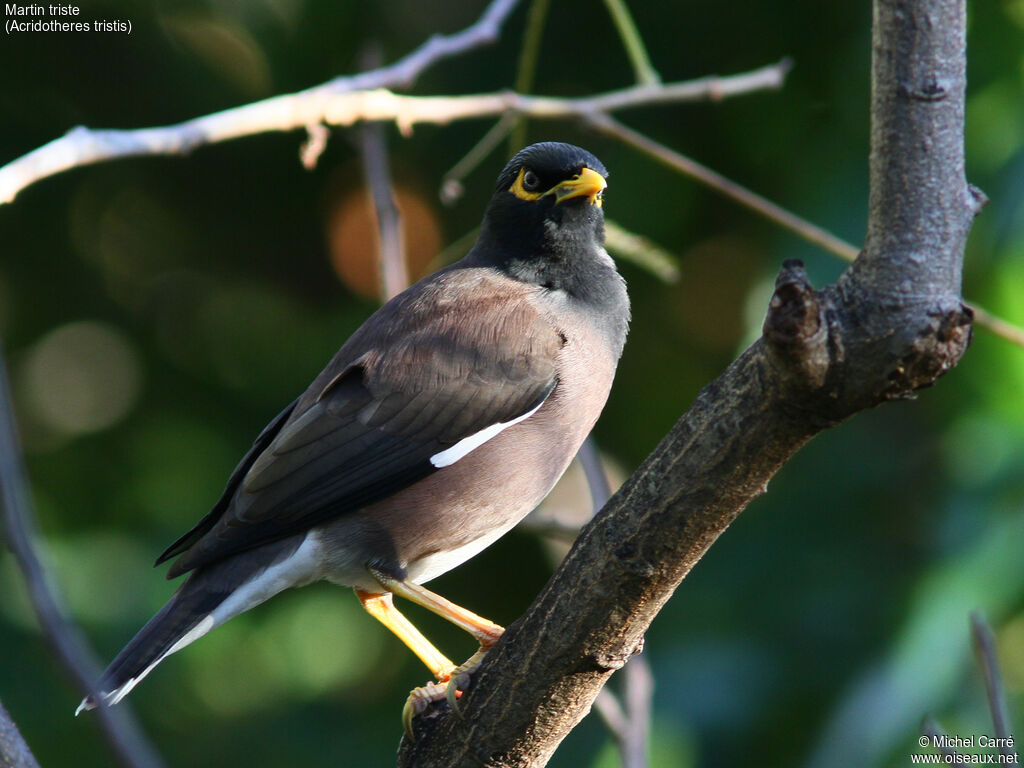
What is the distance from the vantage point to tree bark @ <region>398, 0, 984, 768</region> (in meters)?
1.89

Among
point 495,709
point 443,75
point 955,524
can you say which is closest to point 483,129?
point 443,75

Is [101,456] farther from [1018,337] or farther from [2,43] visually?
[1018,337]

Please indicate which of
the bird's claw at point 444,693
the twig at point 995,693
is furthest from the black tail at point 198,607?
the twig at point 995,693

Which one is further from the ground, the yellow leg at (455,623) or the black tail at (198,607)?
the black tail at (198,607)

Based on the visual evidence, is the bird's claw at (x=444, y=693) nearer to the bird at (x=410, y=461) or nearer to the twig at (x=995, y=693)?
the bird at (x=410, y=461)

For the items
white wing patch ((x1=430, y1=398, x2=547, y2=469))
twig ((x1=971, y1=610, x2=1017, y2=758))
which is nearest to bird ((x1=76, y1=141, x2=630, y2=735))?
white wing patch ((x1=430, y1=398, x2=547, y2=469))

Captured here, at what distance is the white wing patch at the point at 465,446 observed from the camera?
3.61 metres

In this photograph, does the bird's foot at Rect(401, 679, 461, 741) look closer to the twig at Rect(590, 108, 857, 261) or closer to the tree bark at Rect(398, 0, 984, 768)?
the tree bark at Rect(398, 0, 984, 768)

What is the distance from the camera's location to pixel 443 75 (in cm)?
577

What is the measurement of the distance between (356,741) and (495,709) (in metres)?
2.84

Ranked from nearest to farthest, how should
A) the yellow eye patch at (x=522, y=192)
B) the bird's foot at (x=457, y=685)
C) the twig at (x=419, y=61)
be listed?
the bird's foot at (x=457, y=685)
the twig at (x=419, y=61)
the yellow eye patch at (x=522, y=192)

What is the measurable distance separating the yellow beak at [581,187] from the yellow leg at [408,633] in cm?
154

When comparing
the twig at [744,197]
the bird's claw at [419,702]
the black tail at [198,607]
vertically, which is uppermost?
the twig at [744,197]

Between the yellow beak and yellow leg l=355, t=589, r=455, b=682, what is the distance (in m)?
1.54
